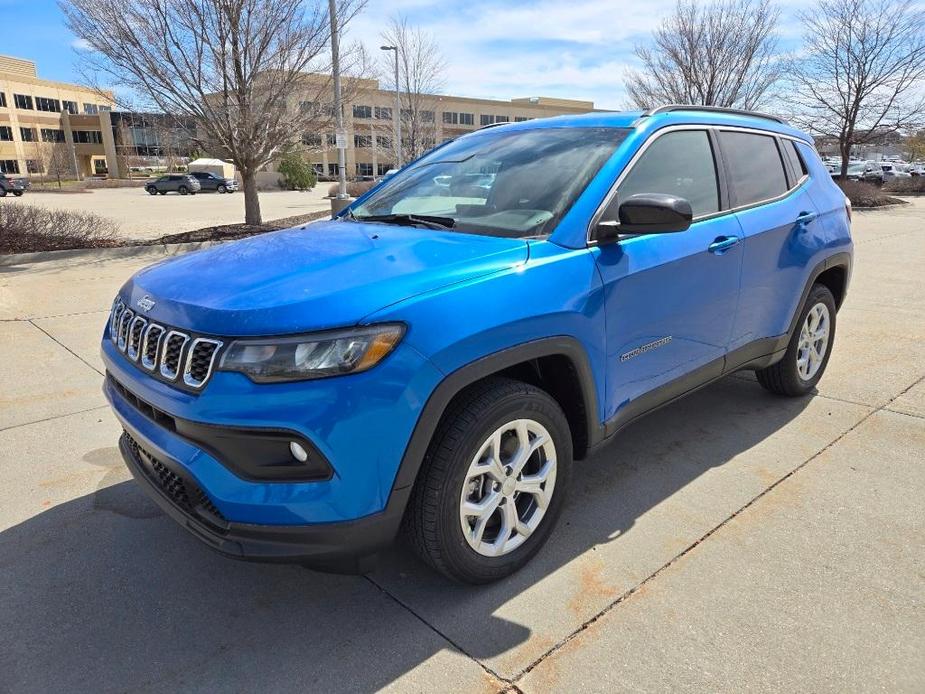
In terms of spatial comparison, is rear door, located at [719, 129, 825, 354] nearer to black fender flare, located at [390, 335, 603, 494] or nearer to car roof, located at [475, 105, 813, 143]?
car roof, located at [475, 105, 813, 143]

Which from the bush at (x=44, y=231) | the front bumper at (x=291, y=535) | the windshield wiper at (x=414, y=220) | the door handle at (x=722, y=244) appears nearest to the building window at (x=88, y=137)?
the bush at (x=44, y=231)

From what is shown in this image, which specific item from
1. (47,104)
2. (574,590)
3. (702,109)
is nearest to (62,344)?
(574,590)

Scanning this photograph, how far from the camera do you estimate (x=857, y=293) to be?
805cm

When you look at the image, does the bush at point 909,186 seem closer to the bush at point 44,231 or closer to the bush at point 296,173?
the bush at point 44,231

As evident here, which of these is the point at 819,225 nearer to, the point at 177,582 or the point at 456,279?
the point at 456,279

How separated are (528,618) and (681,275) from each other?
5.46 ft

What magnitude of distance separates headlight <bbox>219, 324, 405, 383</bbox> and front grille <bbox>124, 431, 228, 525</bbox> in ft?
1.52

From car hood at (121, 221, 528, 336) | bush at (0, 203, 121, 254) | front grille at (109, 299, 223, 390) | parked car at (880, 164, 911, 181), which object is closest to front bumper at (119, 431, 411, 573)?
front grille at (109, 299, 223, 390)

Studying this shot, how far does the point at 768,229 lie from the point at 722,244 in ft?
1.84

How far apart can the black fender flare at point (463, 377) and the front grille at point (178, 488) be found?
621mm

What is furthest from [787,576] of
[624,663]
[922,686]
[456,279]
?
[456,279]

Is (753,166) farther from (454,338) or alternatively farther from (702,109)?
(454,338)

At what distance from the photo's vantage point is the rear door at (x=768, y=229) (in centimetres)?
355

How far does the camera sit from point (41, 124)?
76.1 m
